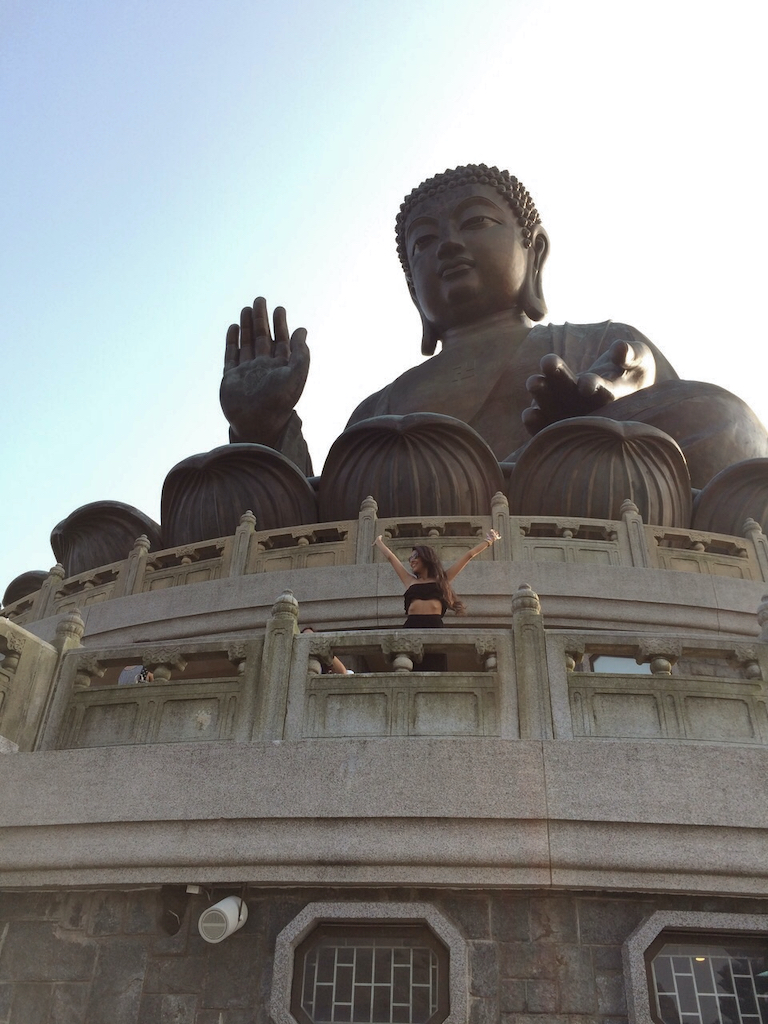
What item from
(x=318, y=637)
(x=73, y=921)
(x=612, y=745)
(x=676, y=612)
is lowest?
(x=73, y=921)

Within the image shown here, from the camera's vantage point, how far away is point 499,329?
14.9m

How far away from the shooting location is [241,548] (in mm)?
8328

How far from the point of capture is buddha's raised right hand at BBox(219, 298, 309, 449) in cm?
1200

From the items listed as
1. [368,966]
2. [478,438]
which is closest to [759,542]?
[478,438]

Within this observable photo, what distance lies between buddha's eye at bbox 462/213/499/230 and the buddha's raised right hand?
3984mm

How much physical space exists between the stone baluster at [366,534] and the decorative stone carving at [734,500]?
140 inches

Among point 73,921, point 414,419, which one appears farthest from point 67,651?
point 414,419

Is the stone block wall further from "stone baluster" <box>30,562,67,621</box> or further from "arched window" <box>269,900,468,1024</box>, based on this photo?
"stone baluster" <box>30,562,67,621</box>

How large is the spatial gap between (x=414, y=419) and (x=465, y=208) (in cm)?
665

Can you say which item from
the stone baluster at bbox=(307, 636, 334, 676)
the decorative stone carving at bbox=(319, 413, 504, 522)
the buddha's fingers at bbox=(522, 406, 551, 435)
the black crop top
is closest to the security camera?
the stone baluster at bbox=(307, 636, 334, 676)

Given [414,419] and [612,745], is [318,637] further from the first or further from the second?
[414,419]

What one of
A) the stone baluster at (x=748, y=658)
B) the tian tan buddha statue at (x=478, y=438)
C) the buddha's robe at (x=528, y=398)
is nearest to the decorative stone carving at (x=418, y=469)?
the tian tan buddha statue at (x=478, y=438)

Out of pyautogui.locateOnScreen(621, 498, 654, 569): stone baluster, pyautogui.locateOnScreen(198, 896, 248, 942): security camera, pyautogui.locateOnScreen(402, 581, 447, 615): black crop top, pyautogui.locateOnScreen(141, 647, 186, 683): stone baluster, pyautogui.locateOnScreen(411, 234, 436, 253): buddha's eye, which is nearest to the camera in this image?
pyautogui.locateOnScreen(198, 896, 248, 942): security camera

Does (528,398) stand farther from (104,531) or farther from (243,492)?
(104,531)
